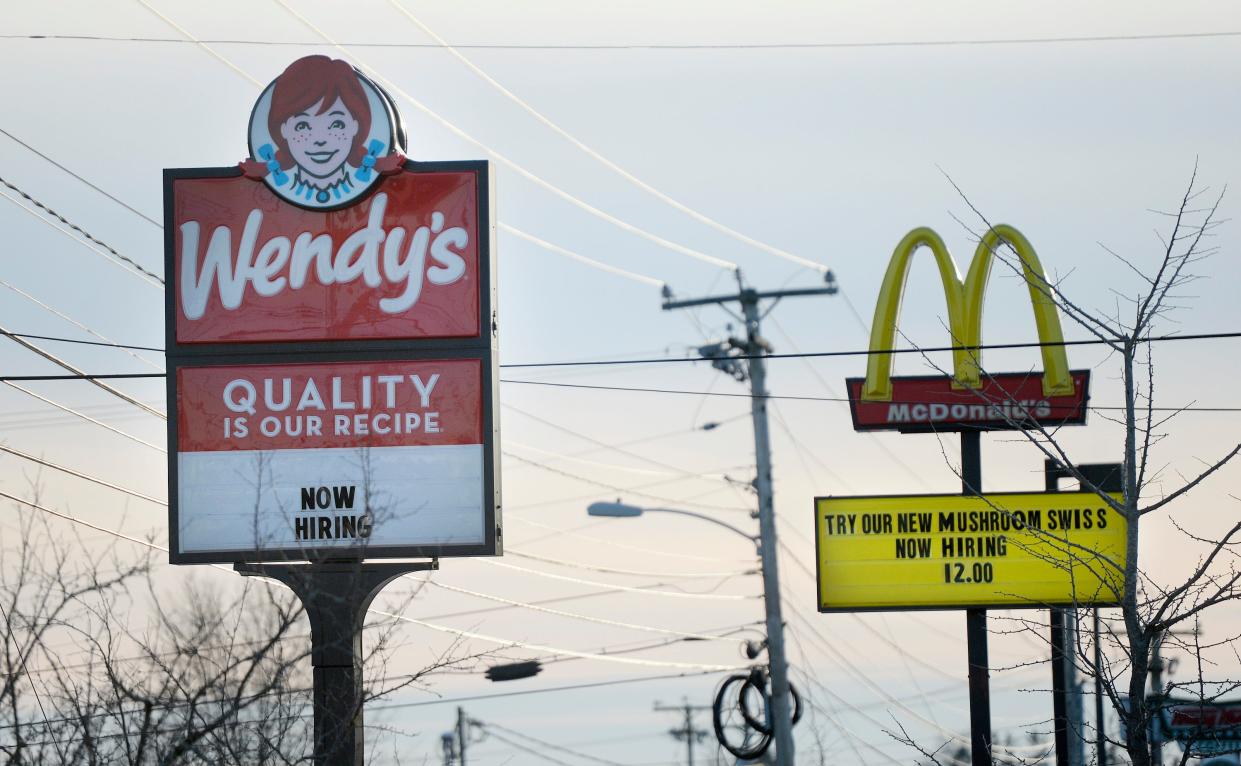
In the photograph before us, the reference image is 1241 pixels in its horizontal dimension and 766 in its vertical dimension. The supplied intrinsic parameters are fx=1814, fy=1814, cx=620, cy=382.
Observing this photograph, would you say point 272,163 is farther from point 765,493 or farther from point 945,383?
point 765,493

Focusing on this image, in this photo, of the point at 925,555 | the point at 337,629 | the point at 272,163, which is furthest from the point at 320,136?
the point at 925,555

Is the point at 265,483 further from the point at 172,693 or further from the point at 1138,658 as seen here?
the point at 1138,658

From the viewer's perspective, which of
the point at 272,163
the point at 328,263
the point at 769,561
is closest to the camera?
the point at 328,263

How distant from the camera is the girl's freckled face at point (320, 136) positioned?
663 inches

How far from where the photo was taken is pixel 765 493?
28.7 m

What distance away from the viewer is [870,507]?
2270cm

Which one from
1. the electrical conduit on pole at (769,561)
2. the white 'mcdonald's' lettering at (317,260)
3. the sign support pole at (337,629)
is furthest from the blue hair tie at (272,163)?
the electrical conduit on pole at (769,561)

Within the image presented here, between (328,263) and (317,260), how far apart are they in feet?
0.36

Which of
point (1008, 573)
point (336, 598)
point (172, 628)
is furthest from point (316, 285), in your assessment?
point (1008, 573)

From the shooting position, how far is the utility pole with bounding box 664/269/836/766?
27.9 metres

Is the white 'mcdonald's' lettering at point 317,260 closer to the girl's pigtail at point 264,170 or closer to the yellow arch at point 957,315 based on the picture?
the girl's pigtail at point 264,170

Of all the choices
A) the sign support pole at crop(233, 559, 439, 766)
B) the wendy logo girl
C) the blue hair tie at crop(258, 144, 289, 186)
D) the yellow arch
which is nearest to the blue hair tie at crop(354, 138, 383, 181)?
the wendy logo girl

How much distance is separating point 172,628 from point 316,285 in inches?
170

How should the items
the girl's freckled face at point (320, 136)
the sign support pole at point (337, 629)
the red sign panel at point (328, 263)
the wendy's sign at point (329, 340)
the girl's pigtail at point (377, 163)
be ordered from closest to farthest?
the sign support pole at point (337, 629) → the wendy's sign at point (329, 340) → the red sign panel at point (328, 263) → the girl's pigtail at point (377, 163) → the girl's freckled face at point (320, 136)
